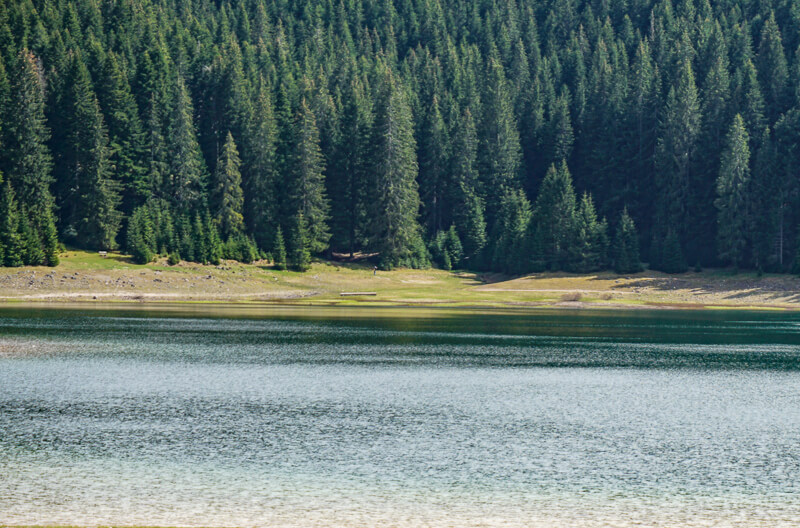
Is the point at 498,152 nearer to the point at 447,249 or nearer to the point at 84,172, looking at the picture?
the point at 447,249

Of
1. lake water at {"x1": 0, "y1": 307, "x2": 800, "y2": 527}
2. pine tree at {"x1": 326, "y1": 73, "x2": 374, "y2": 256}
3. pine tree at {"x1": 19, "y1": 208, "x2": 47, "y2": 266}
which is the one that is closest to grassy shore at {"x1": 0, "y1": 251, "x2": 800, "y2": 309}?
pine tree at {"x1": 19, "y1": 208, "x2": 47, "y2": 266}

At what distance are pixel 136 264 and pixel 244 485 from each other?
282ft

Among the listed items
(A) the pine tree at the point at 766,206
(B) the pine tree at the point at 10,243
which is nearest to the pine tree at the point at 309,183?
(B) the pine tree at the point at 10,243

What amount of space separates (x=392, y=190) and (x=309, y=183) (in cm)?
1098

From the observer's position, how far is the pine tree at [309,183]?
401 ft

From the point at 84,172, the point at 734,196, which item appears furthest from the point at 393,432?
the point at 734,196

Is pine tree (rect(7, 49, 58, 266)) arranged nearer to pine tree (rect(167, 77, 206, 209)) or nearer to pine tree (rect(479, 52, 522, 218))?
pine tree (rect(167, 77, 206, 209))

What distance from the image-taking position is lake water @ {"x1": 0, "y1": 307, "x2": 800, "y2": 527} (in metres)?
19.6

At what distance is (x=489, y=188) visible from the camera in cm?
14262

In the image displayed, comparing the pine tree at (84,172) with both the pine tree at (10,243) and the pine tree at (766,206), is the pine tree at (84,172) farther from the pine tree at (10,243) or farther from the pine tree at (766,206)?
the pine tree at (766,206)

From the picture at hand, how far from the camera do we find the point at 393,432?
28.1 m

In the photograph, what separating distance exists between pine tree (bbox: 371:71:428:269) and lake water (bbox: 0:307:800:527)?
66.0 metres

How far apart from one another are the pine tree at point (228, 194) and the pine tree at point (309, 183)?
24.5ft

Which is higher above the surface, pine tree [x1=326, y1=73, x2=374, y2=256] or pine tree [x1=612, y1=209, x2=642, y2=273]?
pine tree [x1=326, y1=73, x2=374, y2=256]
